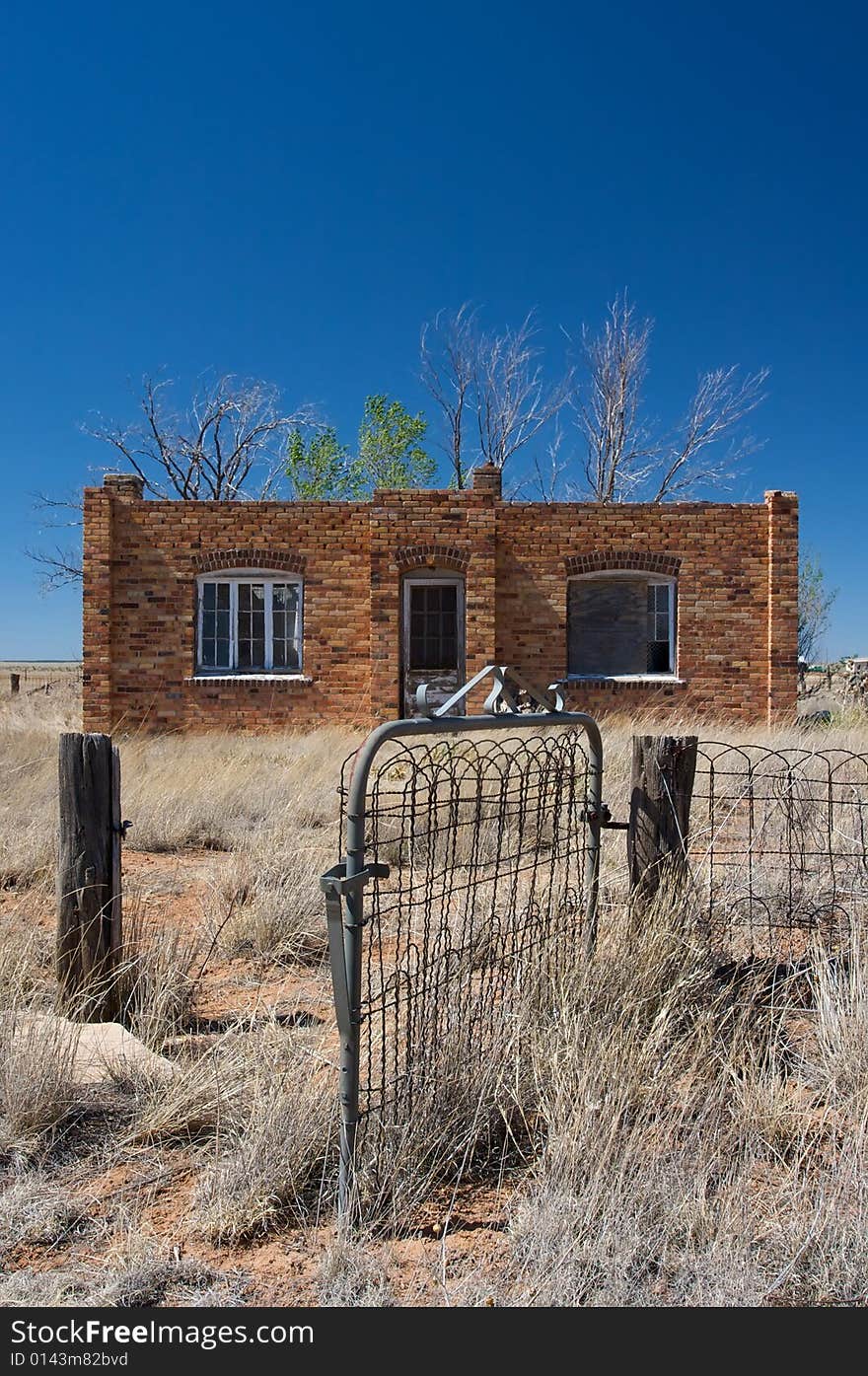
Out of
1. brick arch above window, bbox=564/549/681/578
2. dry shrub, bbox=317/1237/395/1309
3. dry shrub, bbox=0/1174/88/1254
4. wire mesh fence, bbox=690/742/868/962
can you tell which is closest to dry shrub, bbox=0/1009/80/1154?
dry shrub, bbox=0/1174/88/1254

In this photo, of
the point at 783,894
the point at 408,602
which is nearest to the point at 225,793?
the point at 783,894

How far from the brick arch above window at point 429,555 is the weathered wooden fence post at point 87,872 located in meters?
10.8

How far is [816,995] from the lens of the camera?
12.6ft

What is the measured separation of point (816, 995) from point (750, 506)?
1255 centimetres

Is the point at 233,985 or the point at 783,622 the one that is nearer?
the point at 233,985

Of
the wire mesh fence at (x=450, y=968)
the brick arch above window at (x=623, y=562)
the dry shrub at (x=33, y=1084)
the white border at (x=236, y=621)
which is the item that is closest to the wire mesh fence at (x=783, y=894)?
the wire mesh fence at (x=450, y=968)

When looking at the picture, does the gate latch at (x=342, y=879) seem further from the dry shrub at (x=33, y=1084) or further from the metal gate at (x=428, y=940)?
the dry shrub at (x=33, y=1084)

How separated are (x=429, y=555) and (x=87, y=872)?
36.1 ft

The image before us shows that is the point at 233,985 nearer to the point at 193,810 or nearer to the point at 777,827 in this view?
the point at 193,810

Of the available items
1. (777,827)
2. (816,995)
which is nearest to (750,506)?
(777,827)

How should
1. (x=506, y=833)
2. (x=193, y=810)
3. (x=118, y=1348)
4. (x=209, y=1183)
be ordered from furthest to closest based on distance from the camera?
(x=193, y=810) < (x=506, y=833) < (x=209, y=1183) < (x=118, y=1348)

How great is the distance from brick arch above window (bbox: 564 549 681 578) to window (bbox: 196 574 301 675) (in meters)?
4.41

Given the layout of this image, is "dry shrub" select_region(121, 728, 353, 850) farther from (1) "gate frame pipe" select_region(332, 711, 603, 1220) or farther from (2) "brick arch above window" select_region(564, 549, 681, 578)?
(2) "brick arch above window" select_region(564, 549, 681, 578)

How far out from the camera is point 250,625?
15.2 m
